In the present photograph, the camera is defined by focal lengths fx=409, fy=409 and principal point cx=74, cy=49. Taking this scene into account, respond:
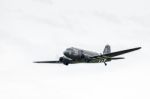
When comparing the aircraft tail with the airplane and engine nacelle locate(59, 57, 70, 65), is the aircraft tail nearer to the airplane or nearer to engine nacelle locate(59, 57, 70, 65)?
the airplane

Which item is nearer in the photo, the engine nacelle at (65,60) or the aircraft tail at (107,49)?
the engine nacelle at (65,60)

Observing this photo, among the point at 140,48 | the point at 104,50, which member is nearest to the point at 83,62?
the point at 140,48

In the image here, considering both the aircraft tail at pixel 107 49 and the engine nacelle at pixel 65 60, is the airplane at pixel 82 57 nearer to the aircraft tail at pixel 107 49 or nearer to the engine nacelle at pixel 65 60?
the engine nacelle at pixel 65 60

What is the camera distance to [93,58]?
79.2m

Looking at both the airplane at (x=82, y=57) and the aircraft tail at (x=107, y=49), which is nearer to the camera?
the airplane at (x=82, y=57)

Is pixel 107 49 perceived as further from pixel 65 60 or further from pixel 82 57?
pixel 65 60

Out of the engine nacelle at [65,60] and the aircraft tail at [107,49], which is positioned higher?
the aircraft tail at [107,49]

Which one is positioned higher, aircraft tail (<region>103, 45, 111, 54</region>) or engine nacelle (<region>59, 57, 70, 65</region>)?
aircraft tail (<region>103, 45, 111, 54</region>)

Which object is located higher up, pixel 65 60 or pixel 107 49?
pixel 107 49

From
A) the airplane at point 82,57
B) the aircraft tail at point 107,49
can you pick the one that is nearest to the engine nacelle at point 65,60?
the airplane at point 82,57

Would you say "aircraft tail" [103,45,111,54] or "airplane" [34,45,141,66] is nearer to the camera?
"airplane" [34,45,141,66]

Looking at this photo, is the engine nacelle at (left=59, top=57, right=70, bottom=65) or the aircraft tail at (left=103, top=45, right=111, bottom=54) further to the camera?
the aircraft tail at (left=103, top=45, right=111, bottom=54)

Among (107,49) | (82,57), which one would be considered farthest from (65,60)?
(107,49)

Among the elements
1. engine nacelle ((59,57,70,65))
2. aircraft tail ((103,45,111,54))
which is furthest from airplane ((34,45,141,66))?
aircraft tail ((103,45,111,54))
